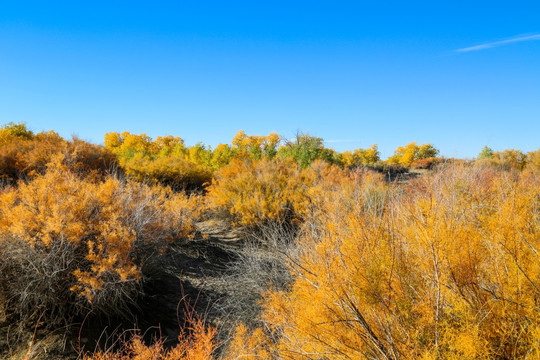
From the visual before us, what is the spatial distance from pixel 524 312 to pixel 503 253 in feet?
1.34

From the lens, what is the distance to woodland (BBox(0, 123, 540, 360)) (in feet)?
7.30

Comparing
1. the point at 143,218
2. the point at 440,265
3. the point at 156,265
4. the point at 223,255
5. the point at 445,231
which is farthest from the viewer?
the point at 223,255

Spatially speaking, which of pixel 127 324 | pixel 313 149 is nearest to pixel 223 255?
pixel 127 324

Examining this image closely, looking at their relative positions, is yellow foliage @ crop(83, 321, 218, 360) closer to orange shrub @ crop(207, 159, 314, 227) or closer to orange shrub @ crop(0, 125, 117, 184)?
orange shrub @ crop(207, 159, 314, 227)

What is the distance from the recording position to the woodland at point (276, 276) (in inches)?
87.7

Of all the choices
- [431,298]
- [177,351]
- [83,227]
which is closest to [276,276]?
[177,351]

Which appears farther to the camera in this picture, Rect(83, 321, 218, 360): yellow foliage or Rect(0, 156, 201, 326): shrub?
Rect(0, 156, 201, 326): shrub

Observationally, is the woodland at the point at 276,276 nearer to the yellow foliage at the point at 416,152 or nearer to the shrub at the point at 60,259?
the shrub at the point at 60,259

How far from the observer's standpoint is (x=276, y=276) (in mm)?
5469

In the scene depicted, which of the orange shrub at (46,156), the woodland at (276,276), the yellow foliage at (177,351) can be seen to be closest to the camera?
the woodland at (276,276)

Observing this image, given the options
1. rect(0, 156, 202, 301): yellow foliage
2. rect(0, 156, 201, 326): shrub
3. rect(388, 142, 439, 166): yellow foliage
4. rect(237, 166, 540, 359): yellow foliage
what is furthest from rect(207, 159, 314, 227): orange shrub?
rect(388, 142, 439, 166): yellow foliage

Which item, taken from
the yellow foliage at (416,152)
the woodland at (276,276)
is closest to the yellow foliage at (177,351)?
the woodland at (276,276)

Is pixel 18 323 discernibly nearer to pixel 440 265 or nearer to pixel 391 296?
pixel 391 296

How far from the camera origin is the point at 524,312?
2.14 meters
